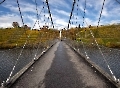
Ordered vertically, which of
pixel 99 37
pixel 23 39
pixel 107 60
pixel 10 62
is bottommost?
pixel 23 39

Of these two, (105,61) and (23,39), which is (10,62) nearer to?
(105,61)

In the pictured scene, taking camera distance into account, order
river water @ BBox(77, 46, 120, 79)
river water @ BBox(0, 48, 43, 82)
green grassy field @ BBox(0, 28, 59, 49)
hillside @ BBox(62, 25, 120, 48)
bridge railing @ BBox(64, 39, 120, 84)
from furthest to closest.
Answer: hillside @ BBox(62, 25, 120, 48) < green grassy field @ BBox(0, 28, 59, 49) < river water @ BBox(77, 46, 120, 79) < river water @ BBox(0, 48, 43, 82) < bridge railing @ BBox(64, 39, 120, 84)

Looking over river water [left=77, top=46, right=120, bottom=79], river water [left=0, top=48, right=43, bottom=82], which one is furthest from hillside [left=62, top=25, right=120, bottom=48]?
river water [left=0, top=48, right=43, bottom=82]

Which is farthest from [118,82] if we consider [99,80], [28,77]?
[28,77]

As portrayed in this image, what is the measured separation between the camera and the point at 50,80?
20.7 feet

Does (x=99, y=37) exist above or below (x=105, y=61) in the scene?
below

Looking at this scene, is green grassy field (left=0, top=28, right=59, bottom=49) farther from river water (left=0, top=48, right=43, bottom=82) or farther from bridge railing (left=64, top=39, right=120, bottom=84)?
bridge railing (left=64, top=39, right=120, bottom=84)

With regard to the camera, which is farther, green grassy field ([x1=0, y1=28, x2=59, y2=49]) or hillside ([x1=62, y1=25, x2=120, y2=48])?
hillside ([x1=62, y1=25, x2=120, y2=48])

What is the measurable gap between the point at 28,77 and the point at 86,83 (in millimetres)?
2415

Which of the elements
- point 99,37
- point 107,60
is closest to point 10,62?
point 107,60

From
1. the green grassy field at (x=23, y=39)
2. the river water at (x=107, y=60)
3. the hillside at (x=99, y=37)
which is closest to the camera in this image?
the river water at (x=107, y=60)

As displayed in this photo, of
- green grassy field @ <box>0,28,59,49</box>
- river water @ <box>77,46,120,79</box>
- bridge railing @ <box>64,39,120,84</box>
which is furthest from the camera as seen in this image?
green grassy field @ <box>0,28,59,49</box>

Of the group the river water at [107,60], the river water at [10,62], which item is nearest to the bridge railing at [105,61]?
the river water at [107,60]

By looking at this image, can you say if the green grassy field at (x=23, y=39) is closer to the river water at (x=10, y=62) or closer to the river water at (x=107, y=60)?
the river water at (x=10, y=62)
